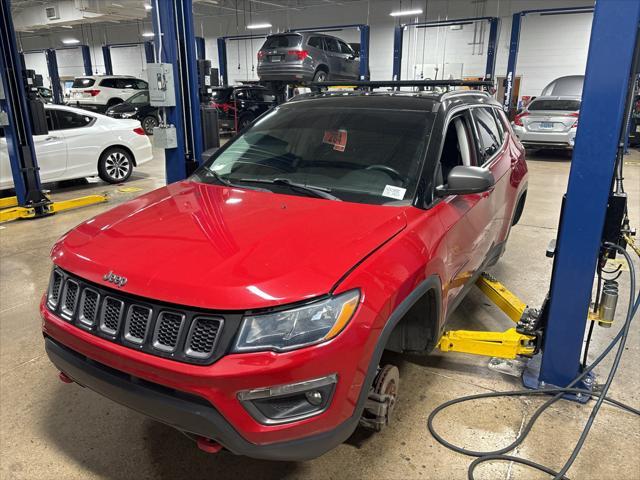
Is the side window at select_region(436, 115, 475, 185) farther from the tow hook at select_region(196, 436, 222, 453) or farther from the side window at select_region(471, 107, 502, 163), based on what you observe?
the tow hook at select_region(196, 436, 222, 453)

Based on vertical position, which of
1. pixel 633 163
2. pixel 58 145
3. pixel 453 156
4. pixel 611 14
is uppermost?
pixel 611 14

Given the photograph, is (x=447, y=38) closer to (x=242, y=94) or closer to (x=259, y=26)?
(x=259, y=26)

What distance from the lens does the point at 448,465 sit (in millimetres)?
2184

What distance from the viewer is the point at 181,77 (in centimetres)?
488

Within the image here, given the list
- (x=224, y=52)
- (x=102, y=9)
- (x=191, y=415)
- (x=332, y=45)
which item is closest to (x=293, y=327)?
(x=191, y=415)

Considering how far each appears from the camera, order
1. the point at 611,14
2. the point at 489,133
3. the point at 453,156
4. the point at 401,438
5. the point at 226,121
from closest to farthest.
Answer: the point at 611,14, the point at 401,438, the point at 453,156, the point at 489,133, the point at 226,121

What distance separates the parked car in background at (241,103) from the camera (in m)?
14.1

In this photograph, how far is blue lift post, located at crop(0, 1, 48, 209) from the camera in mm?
5785

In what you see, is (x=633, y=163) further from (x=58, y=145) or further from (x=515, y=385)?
(x=58, y=145)

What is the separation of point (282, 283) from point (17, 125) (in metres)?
5.89

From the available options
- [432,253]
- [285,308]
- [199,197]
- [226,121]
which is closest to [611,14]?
[432,253]

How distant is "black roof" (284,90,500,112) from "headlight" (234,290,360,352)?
153 centimetres

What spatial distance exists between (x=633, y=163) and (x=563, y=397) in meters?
10.9

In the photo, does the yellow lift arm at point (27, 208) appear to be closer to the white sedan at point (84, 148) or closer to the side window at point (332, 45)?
the white sedan at point (84, 148)
